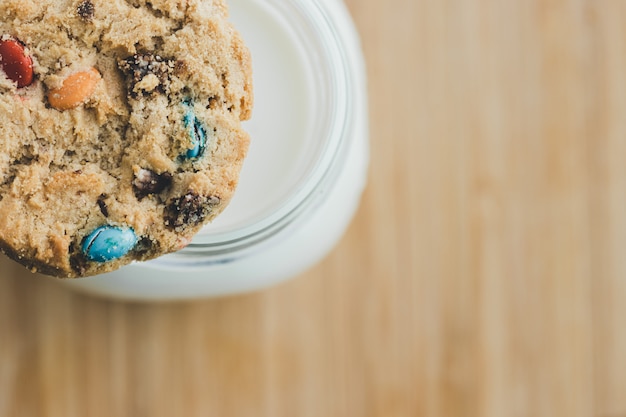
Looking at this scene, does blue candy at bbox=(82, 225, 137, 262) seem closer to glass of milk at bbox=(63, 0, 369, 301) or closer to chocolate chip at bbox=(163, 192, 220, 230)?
chocolate chip at bbox=(163, 192, 220, 230)

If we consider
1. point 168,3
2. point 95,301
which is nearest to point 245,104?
point 168,3

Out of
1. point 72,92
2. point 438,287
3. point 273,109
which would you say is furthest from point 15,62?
point 438,287

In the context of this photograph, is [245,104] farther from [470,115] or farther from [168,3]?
[470,115]

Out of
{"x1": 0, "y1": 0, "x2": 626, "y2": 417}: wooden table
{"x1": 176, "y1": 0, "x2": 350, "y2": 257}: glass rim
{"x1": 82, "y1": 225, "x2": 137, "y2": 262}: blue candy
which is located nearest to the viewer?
{"x1": 82, "y1": 225, "x2": 137, "y2": 262}: blue candy

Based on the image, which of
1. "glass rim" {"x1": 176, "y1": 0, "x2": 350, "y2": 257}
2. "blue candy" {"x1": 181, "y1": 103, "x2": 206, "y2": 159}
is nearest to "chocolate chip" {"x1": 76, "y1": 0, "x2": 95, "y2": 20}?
"blue candy" {"x1": 181, "y1": 103, "x2": 206, "y2": 159}

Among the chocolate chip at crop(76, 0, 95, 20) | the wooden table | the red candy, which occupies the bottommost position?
the wooden table
